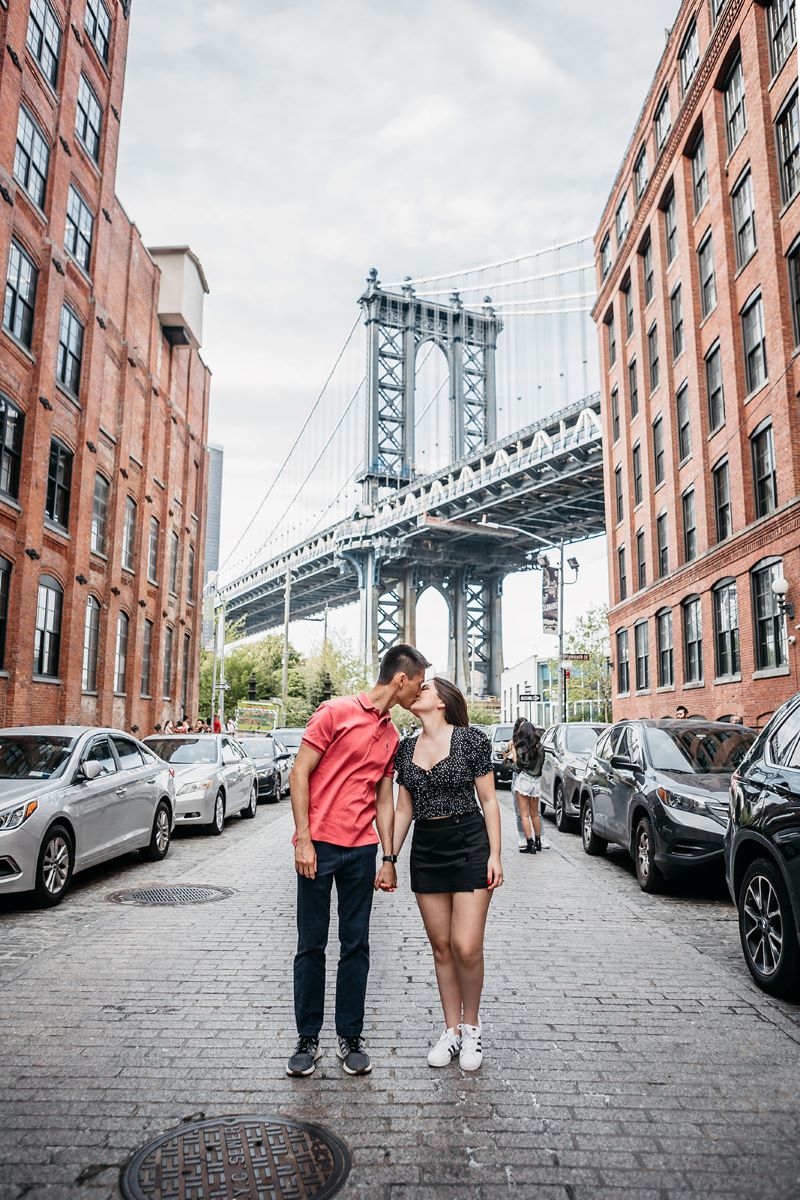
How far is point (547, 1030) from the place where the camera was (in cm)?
475

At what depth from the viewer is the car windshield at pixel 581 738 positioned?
15109 mm

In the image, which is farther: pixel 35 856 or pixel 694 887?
pixel 694 887

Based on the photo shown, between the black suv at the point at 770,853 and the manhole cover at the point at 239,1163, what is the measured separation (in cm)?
286

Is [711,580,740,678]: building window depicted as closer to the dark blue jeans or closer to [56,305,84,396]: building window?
[56,305,84,396]: building window

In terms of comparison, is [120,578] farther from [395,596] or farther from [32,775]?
[395,596]

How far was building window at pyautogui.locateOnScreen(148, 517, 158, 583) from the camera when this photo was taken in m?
30.4

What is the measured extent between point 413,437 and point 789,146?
2466 inches

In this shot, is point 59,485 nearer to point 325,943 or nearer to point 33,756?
point 33,756

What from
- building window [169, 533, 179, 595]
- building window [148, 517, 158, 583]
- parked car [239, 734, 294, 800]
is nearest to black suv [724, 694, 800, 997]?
parked car [239, 734, 294, 800]

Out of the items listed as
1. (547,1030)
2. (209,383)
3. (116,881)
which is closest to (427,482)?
(209,383)

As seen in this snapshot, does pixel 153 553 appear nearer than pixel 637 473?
Yes

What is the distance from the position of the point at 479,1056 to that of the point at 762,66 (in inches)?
977

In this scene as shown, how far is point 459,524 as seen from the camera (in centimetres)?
6644

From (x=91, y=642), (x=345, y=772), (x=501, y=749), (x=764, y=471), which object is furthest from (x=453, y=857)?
(x=91, y=642)
